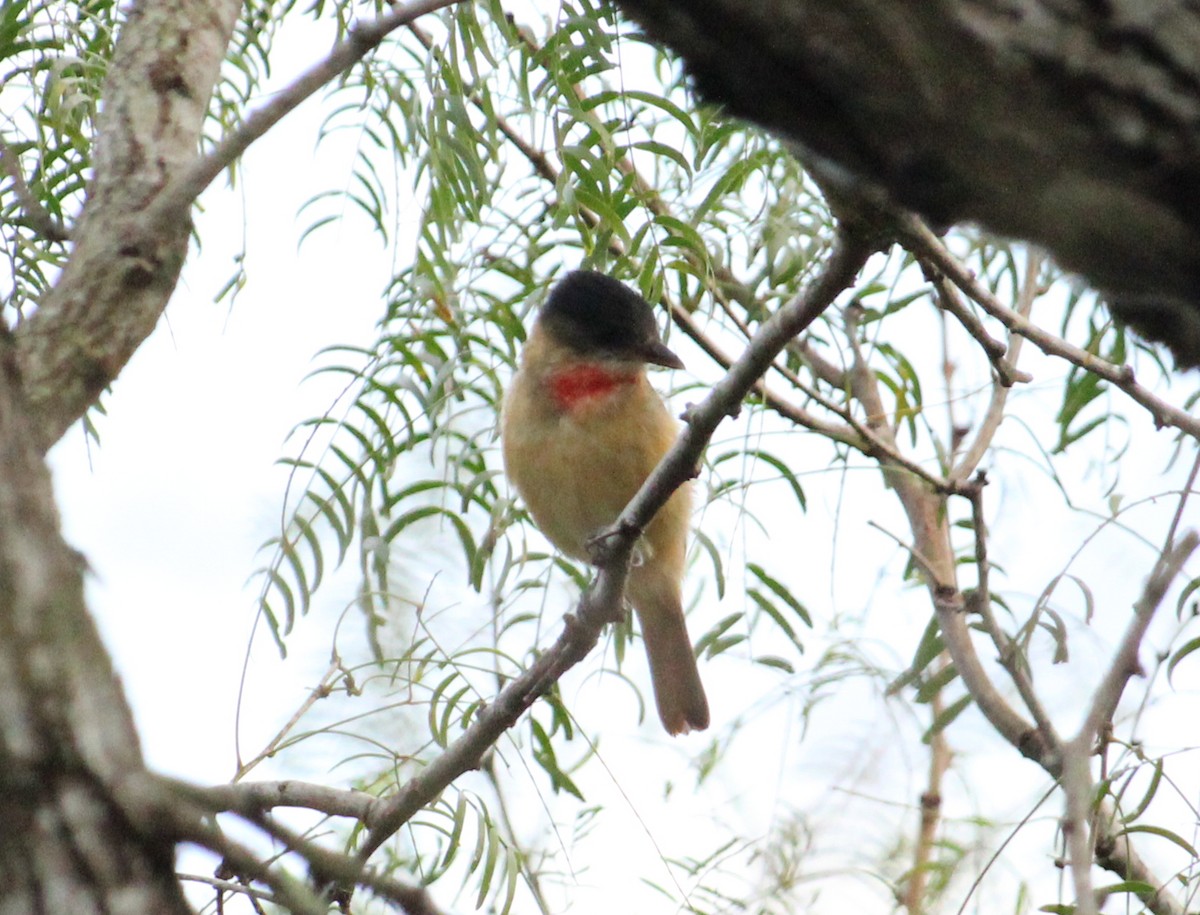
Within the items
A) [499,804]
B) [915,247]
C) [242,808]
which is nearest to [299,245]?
[499,804]

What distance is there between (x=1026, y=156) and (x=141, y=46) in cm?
236

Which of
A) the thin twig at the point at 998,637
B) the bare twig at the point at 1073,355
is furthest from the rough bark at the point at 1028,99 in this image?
the thin twig at the point at 998,637

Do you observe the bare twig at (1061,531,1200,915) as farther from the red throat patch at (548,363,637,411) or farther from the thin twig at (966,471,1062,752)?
the red throat patch at (548,363,637,411)

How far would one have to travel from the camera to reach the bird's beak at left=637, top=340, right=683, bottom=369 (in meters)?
4.64

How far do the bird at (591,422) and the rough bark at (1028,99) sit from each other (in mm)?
3526

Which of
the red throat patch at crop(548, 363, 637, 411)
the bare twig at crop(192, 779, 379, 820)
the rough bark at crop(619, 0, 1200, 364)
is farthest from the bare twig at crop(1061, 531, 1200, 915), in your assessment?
Result: the red throat patch at crop(548, 363, 637, 411)

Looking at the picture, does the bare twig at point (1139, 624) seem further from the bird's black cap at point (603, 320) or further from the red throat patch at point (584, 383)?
the red throat patch at point (584, 383)

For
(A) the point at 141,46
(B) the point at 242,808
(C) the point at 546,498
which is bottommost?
(B) the point at 242,808

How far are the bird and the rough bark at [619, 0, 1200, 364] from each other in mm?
3526

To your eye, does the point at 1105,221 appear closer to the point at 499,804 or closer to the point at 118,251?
the point at 118,251

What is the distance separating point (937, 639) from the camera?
3834 mm

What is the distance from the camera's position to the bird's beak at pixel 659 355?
4645mm

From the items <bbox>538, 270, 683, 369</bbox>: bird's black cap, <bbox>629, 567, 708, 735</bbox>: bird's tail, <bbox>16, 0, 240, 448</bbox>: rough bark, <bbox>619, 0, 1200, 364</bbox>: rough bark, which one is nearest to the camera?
<bbox>619, 0, 1200, 364</bbox>: rough bark

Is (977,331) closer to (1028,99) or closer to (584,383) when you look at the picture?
(584,383)
